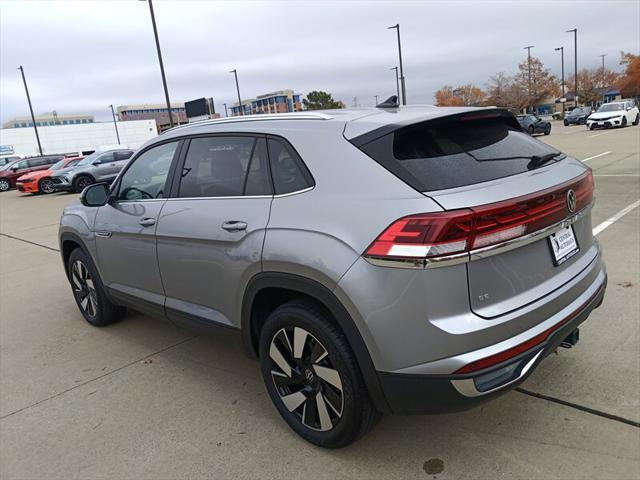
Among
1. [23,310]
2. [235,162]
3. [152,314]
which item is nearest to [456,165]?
[235,162]

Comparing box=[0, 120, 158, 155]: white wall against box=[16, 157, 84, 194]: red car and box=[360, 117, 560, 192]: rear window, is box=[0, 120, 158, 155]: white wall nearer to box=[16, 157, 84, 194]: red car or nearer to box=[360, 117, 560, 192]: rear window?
box=[16, 157, 84, 194]: red car

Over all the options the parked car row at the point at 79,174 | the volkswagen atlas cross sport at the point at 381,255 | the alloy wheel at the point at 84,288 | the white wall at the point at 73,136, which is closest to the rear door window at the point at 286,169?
the volkswagen atlas cross sport at the point at 381,255

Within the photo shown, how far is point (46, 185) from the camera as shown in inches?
855

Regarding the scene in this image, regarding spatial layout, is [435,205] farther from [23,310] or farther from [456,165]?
[23,310]

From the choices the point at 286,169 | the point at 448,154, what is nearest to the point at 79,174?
the point at 286,169

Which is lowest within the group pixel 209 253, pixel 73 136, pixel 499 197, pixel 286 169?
pixel 209 253

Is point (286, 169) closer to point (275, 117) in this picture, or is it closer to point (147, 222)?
point (275, 117)

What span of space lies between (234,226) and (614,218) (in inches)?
244

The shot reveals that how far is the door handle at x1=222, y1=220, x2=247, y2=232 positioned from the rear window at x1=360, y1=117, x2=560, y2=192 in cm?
80

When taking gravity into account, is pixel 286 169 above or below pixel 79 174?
above

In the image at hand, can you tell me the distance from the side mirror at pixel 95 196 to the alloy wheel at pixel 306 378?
2309mm

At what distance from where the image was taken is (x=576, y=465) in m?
2.45

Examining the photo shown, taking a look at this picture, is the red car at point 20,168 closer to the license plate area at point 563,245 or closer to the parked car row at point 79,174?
the parked car row at point 79,174

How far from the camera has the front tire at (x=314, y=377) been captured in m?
2.45
